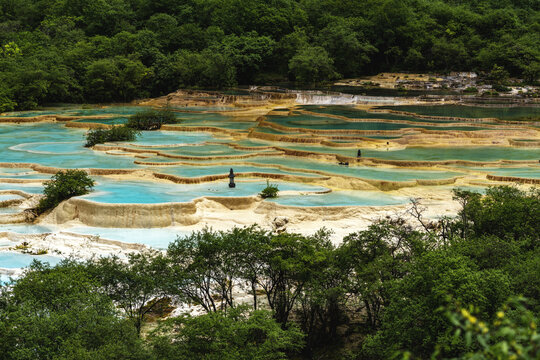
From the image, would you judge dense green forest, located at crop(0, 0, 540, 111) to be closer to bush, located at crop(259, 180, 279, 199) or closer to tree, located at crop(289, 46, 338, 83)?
tree, located at crop(289, 46, 338, 83)

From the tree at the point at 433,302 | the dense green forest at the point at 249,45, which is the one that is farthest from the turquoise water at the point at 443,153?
the dense green forest at the point at 249,45

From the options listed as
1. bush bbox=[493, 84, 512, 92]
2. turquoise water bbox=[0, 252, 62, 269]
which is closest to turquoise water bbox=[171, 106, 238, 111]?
bush bbox=[493, 84, 512, 92]

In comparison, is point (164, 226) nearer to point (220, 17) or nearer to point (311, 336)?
point (311, 336)

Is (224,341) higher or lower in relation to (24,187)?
lower

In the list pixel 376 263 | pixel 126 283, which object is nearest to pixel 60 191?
pixel 126 283

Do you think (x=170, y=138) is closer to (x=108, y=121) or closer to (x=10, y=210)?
(x=108, y=121)

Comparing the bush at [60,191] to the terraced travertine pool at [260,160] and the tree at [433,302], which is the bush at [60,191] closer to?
the terraced travertine pool at [260,160]
